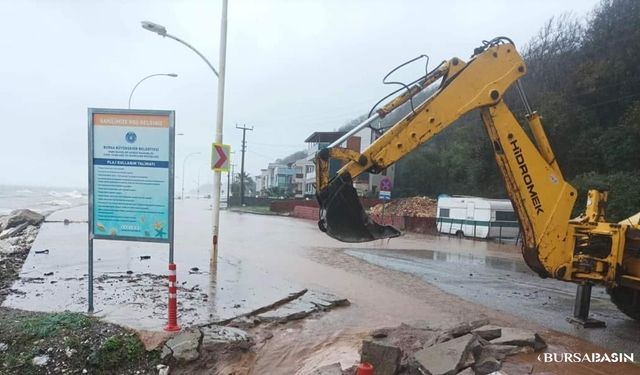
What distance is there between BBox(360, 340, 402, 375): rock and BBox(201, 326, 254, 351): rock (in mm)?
1918

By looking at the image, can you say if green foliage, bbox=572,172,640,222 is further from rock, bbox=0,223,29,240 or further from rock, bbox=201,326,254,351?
rock, bbox=0,223,29,240

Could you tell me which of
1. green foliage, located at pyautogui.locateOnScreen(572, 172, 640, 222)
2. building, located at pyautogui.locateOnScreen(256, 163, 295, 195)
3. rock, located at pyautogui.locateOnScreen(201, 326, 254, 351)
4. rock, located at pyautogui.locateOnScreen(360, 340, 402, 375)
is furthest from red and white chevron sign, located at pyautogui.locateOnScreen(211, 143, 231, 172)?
building, located at pyautogui.locateOnScreen(256, 163, 295, 195)

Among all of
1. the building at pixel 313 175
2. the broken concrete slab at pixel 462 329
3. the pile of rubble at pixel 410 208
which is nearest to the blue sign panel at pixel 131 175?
the broken concrete slab at pixel 462 329

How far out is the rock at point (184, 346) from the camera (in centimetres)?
599

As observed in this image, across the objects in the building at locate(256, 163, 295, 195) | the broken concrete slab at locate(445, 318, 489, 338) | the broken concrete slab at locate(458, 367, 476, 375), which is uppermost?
the broken concrete slab at locate(458, 367, 476, 375)

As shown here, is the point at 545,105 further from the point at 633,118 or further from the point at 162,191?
the point at 162,191

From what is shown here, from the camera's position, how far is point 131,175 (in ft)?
25.1

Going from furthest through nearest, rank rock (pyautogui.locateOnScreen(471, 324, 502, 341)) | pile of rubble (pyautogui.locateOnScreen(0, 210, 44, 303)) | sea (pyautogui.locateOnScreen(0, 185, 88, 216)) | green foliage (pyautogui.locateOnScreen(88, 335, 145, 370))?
1. sea (pyautogui.locateOnScreen(0, 185, 88, 216))
2. pile of rubble (pyautogui.locateOnScreen(0, 210, 44, 303))
3. rock (pyautogui.locateOnScreen(471, 324, 502, 341))
4. green foliage (pyautogui.locateOnScreen(88, 335, 145, 370))

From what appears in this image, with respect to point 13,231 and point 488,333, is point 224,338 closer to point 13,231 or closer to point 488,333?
point 488,333

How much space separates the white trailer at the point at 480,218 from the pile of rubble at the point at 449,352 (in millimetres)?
23389

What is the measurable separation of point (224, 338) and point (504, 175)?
4689 mm

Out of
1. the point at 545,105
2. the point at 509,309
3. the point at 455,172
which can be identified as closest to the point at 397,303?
the point at 509,309

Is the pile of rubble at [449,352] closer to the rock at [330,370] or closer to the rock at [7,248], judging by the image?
the rock at [330,370]

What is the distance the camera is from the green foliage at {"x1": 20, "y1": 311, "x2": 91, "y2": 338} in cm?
629
